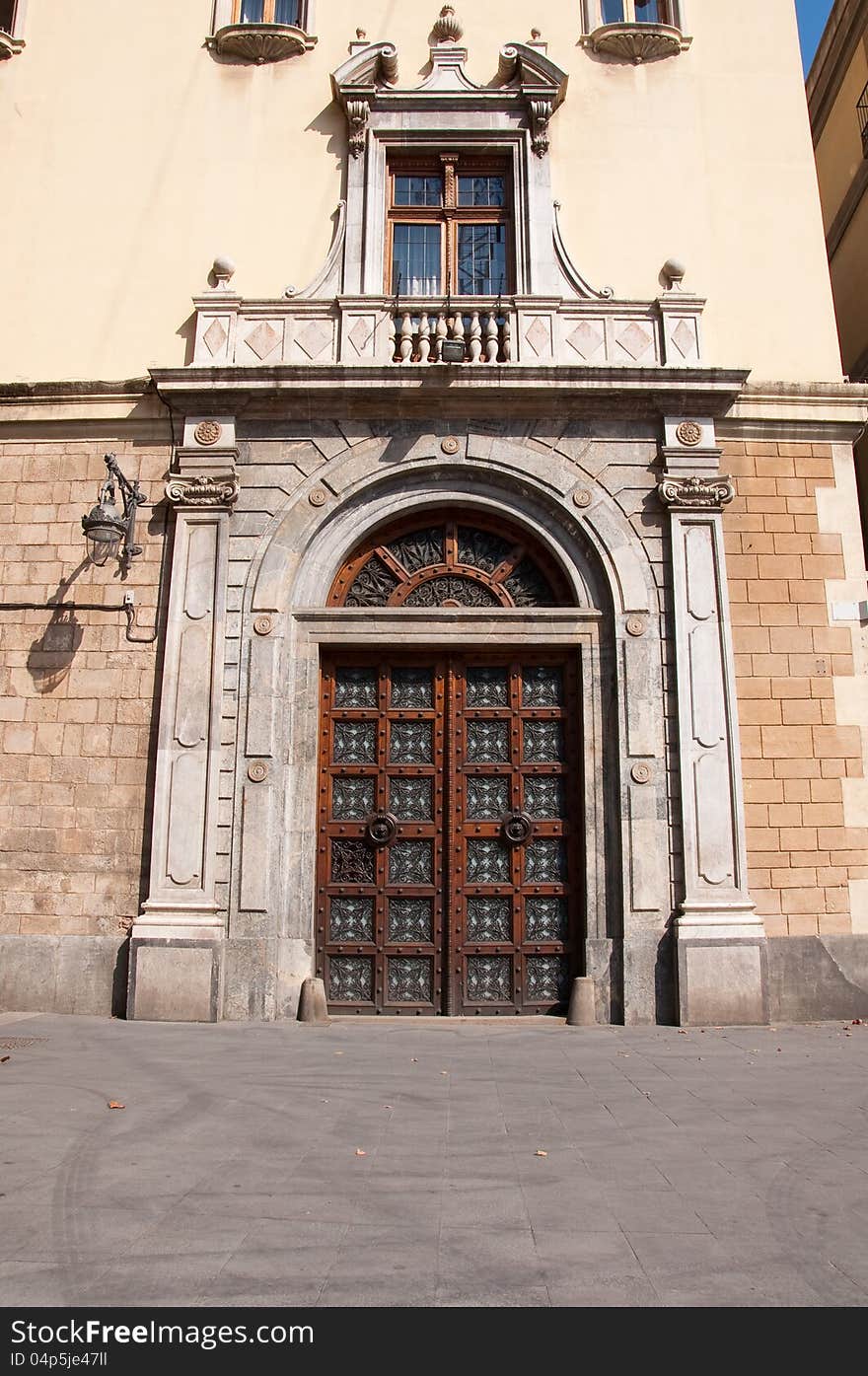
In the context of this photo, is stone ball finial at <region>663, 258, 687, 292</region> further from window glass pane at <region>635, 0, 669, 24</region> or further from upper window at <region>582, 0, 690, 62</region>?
window glass pane at <region>635, 0, 669, 24</region>

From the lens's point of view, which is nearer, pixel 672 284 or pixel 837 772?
pixel 837 772

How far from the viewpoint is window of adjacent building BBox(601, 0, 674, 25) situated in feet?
36.0

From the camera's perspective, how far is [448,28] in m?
10.7

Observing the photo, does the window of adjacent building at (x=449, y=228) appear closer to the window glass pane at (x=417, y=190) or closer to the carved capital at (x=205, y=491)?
the window glass pane at (x=417, y=190)

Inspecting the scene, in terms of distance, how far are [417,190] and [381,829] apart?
22.9 ft

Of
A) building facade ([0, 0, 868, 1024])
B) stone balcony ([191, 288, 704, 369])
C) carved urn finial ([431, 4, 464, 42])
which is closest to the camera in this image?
building facade ([0, 0, 868, 1024])

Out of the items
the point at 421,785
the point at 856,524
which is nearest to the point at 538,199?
the point at 856,524

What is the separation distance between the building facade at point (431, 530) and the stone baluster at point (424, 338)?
37mm

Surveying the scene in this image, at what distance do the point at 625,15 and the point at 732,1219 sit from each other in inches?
476

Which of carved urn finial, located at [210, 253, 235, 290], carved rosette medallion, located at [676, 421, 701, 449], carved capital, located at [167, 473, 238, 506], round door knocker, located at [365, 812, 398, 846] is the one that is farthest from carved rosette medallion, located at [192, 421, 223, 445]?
carved rosette medallion, located at [676, 421, 701, 449]

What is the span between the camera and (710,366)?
367 inches

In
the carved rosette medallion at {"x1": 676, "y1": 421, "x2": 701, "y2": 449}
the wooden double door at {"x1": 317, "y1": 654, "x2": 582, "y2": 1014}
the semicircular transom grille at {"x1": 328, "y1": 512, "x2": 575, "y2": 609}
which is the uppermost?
the carved rosette medallion at {"x1": 676, "y1": 421, "x2": 701, "y2": 449}

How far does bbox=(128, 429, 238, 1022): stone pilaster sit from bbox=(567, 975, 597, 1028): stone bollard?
3085 mm

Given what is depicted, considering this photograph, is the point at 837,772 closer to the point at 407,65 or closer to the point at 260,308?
the point at 260,308
